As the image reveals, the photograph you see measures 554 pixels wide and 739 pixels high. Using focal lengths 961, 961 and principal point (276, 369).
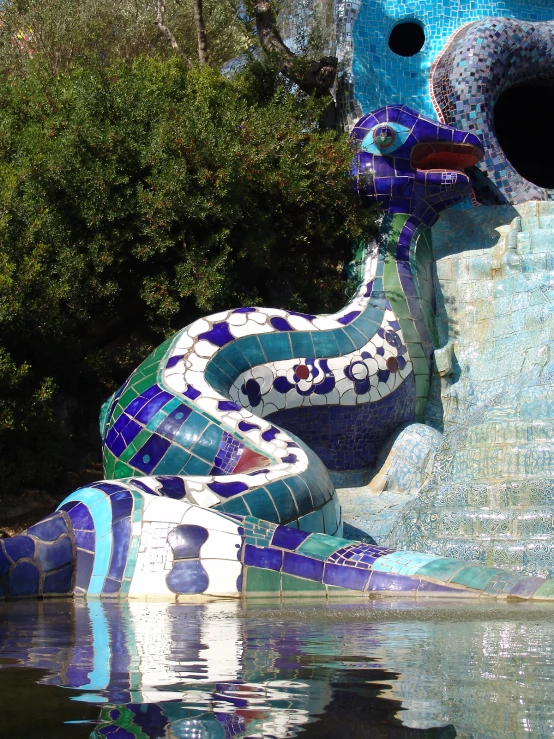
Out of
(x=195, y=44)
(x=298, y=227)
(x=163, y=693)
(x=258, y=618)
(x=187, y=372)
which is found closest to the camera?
(x=163, y=693)

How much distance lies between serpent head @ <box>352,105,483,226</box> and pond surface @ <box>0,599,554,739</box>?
611 cm

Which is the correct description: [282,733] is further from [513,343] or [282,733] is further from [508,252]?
[508,252]

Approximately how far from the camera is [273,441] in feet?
19.8

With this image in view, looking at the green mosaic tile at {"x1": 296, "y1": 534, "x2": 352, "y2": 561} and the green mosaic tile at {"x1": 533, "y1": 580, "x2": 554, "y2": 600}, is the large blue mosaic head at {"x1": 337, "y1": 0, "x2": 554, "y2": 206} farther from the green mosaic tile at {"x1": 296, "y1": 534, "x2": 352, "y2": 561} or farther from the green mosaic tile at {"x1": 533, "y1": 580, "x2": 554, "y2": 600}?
the green mosaic tile at {"x1": 533, "y1": 580, "x2": 554, "y2": 600}

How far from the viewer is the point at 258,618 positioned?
3408 mm

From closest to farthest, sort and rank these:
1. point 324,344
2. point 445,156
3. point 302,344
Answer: point 302,344 → point 324,344 → point 445,156

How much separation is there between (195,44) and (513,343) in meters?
8.13

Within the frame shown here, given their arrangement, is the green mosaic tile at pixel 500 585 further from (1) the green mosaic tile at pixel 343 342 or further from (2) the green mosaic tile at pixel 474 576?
(1) the green mosaic tile at pixel 343 342

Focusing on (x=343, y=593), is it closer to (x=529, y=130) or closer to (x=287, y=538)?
(x=287, y=538)

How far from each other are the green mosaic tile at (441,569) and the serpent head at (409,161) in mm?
5432

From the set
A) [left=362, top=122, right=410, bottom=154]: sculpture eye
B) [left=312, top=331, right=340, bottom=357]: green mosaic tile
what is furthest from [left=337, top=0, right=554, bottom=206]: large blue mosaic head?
[left=312, top=331, right=340, bottom=357]: green mosaic tile

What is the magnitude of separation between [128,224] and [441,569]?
4.83 m

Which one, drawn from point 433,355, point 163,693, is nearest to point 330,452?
point 433,355

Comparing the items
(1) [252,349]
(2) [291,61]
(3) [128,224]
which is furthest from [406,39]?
(1) [252,349]
